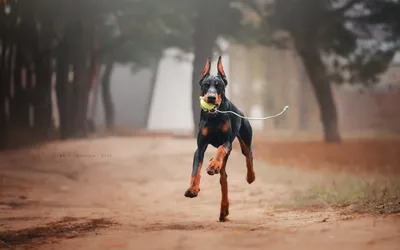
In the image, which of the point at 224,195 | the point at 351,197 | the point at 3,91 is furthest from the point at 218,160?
the point at 3,91

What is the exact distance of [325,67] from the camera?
16.6m

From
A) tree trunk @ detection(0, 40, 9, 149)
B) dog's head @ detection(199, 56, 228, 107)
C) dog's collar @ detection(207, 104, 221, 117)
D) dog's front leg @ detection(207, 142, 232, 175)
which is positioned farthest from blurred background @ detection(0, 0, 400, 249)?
dog's head @ detection(199, 56, 228, 107)

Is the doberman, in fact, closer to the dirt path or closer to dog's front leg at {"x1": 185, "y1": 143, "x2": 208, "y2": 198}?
dog's front leg at {"x1": 185, "y1": 143, "x2": 208, "y2": 198}

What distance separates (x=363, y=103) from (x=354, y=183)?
1562 centimetres

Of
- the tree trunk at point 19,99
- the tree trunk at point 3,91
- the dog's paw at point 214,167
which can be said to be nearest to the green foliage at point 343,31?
the tree trunk at point 19,99

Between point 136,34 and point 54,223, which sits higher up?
point 136,34

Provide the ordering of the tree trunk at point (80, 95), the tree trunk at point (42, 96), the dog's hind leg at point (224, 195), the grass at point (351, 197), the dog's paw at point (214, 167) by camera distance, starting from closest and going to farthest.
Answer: the dog's paw at point (214, 167), the dog's hind leg at point (224, 195), the grass at point (351, 197), the tree trunk at point (42, 96), the tree trunk at point (80, 95)

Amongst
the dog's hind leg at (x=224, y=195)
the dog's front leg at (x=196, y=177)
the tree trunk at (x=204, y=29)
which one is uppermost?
the tree trunk at (x=204, y=29)

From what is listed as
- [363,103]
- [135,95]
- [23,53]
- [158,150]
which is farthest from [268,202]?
[135,95]

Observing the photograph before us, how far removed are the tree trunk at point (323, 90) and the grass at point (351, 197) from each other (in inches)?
252

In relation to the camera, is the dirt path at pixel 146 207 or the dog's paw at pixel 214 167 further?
the dog's paw at pixel 214 167

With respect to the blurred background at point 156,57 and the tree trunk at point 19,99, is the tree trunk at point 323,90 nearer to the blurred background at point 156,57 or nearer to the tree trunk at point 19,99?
the blurred background at point 156,57

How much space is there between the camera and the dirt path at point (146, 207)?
4.52 meters

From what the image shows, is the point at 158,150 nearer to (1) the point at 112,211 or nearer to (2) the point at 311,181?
(2) the point at 311,181
